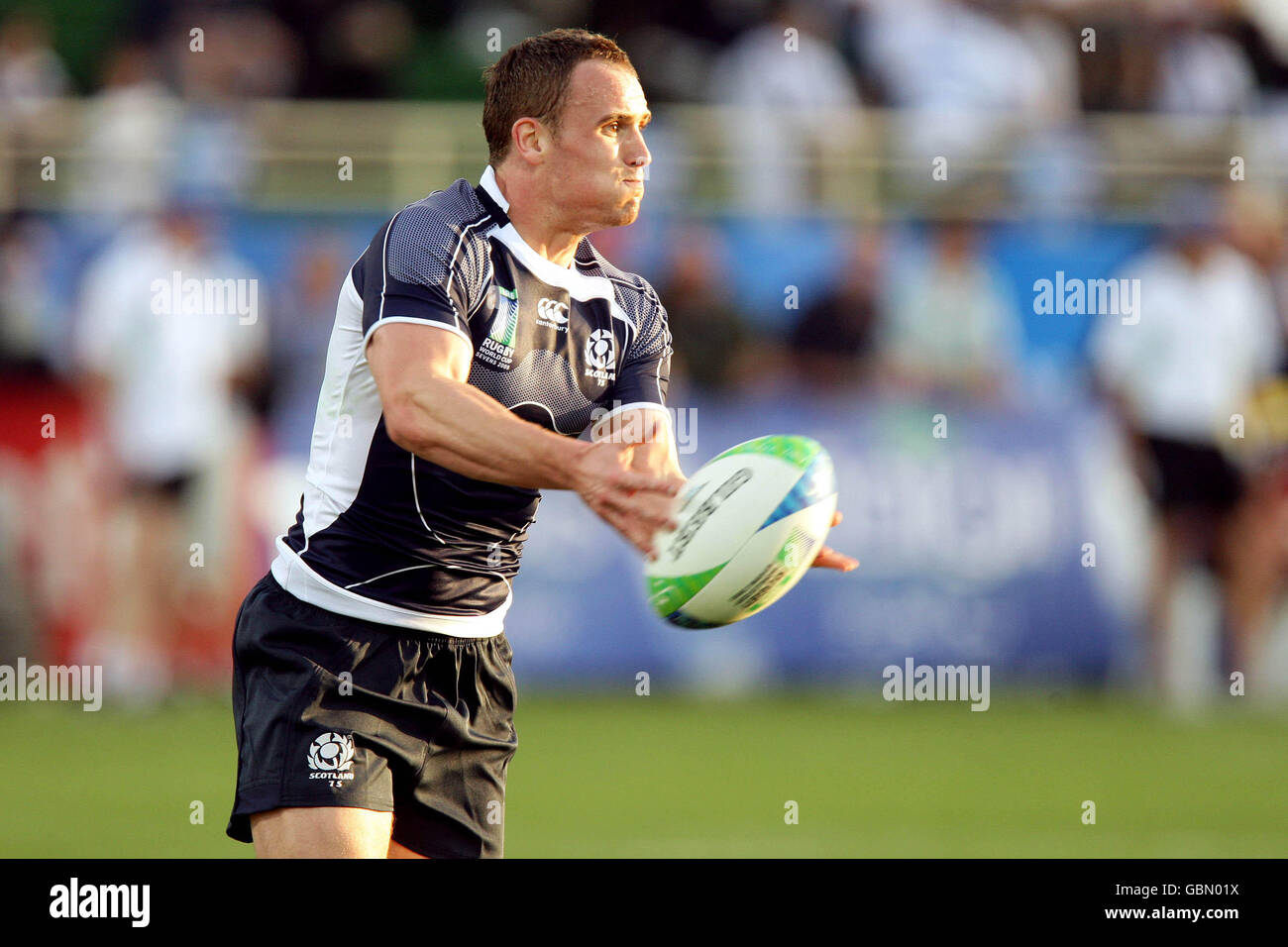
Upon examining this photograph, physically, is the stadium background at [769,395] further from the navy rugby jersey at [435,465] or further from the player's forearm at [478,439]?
the player's forearm at [478,439]

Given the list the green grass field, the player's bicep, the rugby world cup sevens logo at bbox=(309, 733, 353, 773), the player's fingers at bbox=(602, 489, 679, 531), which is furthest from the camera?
the green grass field

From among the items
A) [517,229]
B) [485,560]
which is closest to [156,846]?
[485,560]

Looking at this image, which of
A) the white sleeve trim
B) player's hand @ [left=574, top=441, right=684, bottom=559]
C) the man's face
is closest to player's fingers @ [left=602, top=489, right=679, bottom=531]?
player's hand @ [left=574, top=441, right=684, bottom=559]

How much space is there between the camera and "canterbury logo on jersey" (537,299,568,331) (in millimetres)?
4789

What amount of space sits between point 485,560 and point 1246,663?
928cm

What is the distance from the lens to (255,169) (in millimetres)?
13016

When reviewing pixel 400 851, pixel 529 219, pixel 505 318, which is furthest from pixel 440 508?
pixel 400 851

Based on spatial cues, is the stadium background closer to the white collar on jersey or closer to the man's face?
the white collar on jersey

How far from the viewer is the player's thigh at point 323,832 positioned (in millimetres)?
4492

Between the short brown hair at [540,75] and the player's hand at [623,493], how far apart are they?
1189mm

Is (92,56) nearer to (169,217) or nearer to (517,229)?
(169,217)

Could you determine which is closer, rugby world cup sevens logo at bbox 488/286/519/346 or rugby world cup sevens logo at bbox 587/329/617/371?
rugby world cup sevens logo at bbox 488/286/519/346

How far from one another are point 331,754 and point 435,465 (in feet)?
2.60

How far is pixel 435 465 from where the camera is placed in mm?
4707
